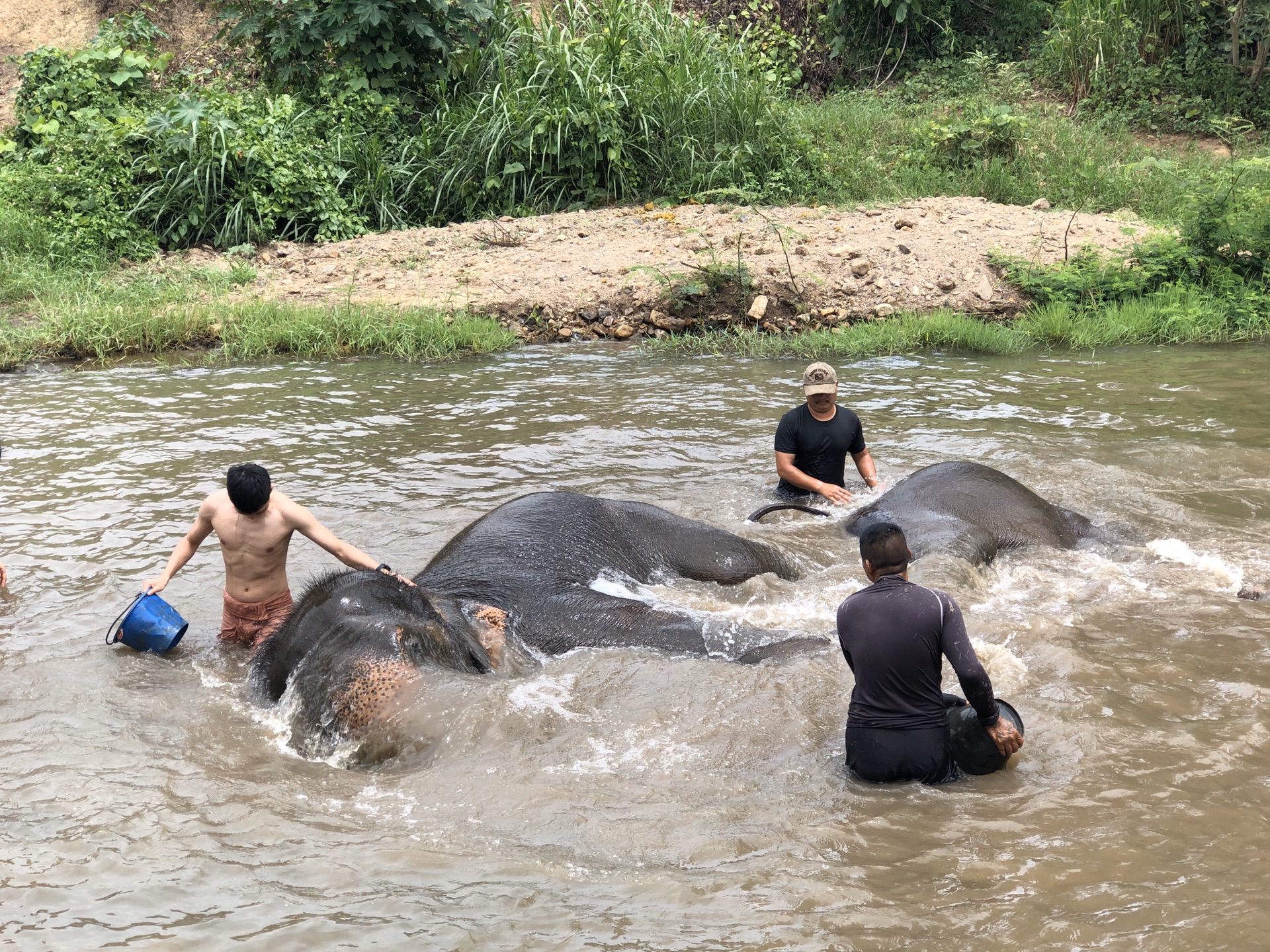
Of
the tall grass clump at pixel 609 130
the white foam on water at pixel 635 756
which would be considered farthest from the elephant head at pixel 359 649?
the tall grass clump at pixel 609 130

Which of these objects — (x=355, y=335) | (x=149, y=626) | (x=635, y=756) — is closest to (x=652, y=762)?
(x=635, y=756)

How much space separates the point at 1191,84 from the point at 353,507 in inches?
606

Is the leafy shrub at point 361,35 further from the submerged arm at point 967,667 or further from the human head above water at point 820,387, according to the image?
the submerged arm at point 967,667

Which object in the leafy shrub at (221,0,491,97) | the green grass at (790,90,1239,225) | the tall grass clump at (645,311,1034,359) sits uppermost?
the leafy shrub at (221,0,491,97)

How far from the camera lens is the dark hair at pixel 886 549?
4156mm

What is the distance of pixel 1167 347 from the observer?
36.8 feet

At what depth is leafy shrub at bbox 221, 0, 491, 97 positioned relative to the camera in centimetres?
1485

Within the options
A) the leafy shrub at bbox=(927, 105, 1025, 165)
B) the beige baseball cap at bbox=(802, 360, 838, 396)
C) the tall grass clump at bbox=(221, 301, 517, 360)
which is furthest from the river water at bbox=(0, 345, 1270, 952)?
the leafy shrub at bbox=(927, 105, 1025, 165)

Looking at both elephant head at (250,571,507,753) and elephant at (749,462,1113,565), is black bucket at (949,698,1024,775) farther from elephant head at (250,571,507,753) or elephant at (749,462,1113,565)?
elephant at (749,462,1113,565)

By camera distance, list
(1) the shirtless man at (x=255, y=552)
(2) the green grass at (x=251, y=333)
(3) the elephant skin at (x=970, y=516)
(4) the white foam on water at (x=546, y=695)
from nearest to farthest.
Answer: (4) the white foam on water at (x=546, y=695) < (1) the shirtless man at (x=255, y=552) < (3) the elephant skin at (x=970, y=516) < (2) the green grass at (x=251, y=333)

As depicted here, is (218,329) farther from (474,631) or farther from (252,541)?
(474,631)

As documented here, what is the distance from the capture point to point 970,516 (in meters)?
6.46

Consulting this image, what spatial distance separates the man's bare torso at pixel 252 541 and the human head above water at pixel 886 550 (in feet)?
8.89

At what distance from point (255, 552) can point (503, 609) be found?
1.18 metres
